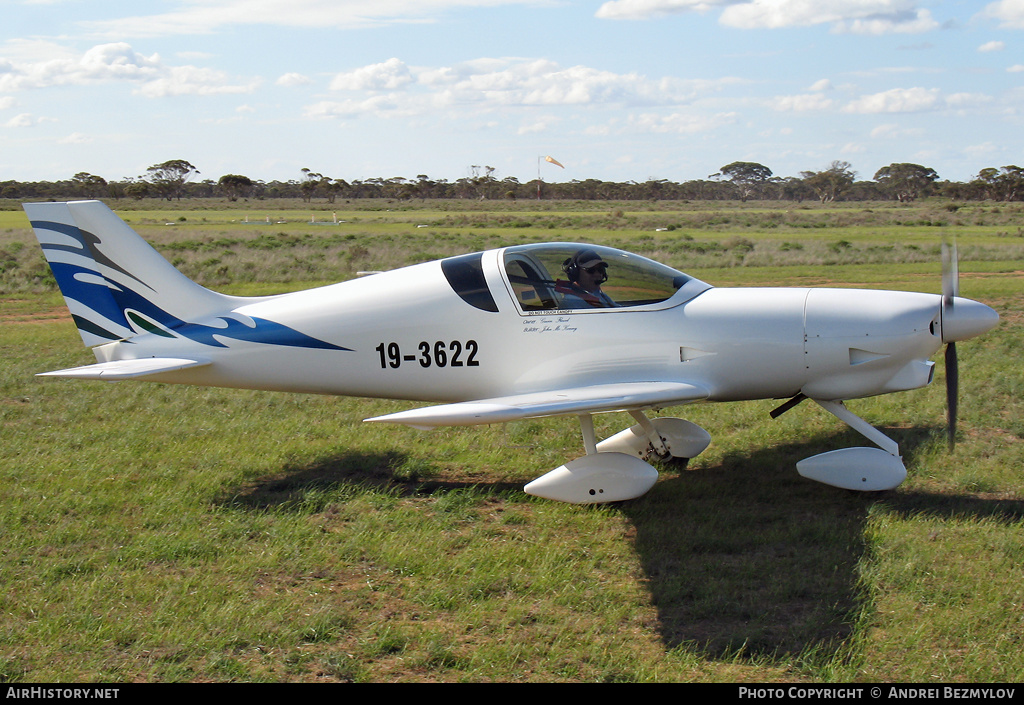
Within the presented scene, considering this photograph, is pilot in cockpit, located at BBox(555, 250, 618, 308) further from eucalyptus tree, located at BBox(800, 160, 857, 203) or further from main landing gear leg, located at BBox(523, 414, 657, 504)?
eucalyptus tree, located at BBox(800, 160, 857, 203)

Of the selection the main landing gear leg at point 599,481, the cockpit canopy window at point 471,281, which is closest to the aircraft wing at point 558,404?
the main landing gear leg at point 599,481

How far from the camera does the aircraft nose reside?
20.5 feet

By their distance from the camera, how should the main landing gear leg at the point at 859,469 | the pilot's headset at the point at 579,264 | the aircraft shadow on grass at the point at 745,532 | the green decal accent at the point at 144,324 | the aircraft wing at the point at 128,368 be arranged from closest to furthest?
the aircraft shadow on grass at the point at 745,532
the main landing gear leg at the point at 859,469
the aircraft wing at the point at 128,368
the pilot's headset at the point at 579,264
the green decal accent at the point at 144,324

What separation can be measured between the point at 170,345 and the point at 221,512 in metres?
1.79

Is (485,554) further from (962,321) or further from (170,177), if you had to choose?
(170,177)

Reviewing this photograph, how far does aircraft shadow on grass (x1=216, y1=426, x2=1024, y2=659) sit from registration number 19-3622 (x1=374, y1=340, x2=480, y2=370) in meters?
1.07

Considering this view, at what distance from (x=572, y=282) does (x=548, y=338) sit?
515 mm

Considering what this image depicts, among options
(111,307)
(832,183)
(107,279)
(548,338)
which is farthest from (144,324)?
(832,183)

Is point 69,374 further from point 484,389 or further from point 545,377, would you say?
point 545,377

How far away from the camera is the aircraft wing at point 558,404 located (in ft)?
17.9

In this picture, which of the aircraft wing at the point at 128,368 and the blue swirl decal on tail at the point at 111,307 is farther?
the blue swirl decal on tail at the point at 111,307

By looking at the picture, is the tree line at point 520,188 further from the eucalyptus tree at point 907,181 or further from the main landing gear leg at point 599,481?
the main landing gear leg at point 599,481
